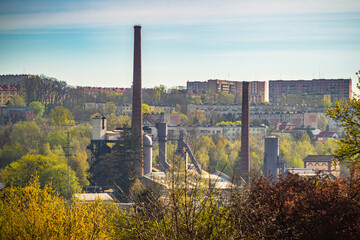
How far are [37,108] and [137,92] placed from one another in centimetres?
6359

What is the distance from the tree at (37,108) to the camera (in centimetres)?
11950

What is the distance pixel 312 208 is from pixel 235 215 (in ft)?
8.98

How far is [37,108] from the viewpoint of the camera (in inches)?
4727

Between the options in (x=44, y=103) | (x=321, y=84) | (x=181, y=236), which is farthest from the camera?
(x=321, y=84)

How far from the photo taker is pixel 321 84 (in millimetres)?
184000

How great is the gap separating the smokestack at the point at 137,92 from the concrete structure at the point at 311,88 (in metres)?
120

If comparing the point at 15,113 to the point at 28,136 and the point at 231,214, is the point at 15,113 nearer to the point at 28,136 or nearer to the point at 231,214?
the point at 28,136

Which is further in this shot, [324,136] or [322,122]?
[322,122]

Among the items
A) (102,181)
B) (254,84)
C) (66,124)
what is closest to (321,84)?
(254,84)

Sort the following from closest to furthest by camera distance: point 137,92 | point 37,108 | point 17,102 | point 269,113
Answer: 1. point 137,92
2. point 37,108
3. point 17,102
4. point 269,113

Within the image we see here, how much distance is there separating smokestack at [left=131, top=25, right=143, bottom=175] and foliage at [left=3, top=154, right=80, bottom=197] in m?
7.05

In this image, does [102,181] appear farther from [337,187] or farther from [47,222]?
[337,187]

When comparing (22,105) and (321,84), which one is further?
(321,84)

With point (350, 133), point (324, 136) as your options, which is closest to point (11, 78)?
point (324, 136)
